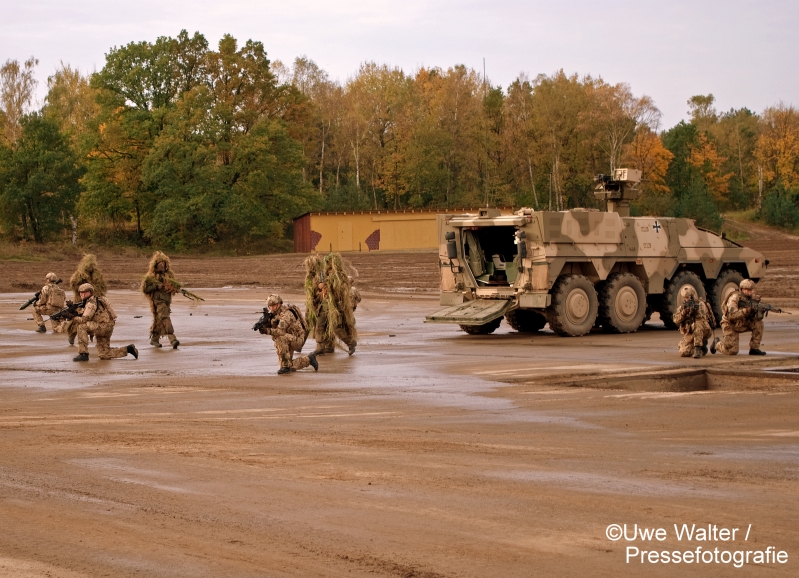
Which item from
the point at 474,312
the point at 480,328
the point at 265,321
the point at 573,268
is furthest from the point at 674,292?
the point at 265,321

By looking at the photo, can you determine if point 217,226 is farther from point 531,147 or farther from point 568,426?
point 568,426

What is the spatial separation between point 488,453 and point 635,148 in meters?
71.7

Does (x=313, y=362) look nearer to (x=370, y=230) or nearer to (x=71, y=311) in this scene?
(x=71, y=311)

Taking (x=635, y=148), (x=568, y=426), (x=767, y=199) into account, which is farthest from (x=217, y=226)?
(x=568, y=426)

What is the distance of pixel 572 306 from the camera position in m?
20.0

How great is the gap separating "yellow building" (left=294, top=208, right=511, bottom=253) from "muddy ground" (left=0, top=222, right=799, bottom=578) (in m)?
47.0

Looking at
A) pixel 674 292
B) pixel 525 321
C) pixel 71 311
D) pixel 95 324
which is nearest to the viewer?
pixel 95 324

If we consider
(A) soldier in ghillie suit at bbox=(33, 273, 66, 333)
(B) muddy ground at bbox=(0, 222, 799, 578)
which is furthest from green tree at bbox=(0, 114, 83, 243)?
(B) muddy ground at bbox=(0, 222, 799, 578)

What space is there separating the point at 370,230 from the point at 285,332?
4975cm

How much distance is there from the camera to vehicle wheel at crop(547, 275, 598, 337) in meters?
19.8

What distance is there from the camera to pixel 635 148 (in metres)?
77.8

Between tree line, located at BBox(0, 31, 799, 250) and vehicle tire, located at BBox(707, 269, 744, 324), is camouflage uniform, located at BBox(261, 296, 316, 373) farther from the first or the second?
tree line, located at BBox(0, 31, 799, 250)

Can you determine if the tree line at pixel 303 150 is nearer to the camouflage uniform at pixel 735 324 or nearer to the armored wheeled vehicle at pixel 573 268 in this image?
the armored wheeled vehicle at pixel 573 268

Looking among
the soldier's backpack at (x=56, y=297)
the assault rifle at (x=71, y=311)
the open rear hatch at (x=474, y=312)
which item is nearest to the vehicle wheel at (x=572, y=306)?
the open rear hatch at (x=474, y=312)
